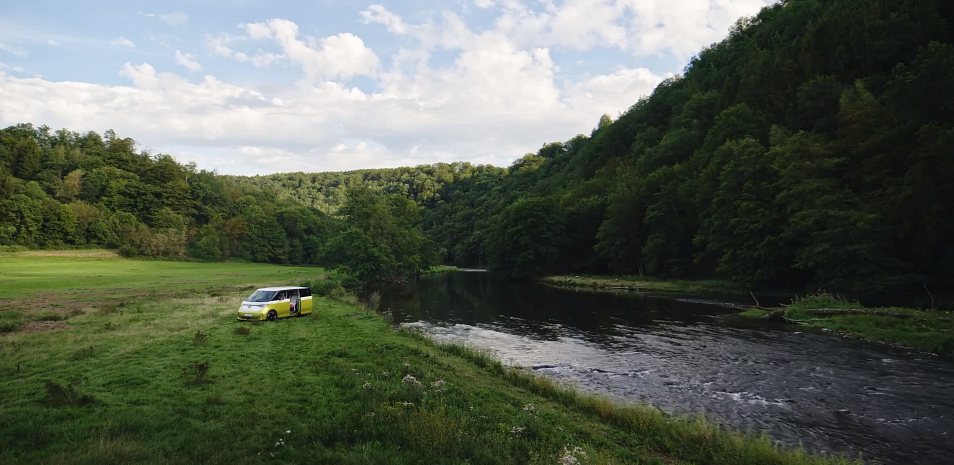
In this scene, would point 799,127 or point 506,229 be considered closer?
point 799,127

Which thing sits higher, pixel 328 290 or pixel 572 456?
pixel 572 456

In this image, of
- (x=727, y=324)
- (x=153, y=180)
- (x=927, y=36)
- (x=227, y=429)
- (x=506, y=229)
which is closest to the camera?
(x=227, y=429)

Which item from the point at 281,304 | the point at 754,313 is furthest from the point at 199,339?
the point at 754,313

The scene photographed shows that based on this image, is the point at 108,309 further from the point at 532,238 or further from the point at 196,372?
the point at 532,238

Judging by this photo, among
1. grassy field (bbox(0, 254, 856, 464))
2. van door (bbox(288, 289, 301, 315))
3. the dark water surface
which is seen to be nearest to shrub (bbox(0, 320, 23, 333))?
grassy field (bbox(0, 254, 856, 464))

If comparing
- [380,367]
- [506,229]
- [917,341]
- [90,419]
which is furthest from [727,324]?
[506,229]

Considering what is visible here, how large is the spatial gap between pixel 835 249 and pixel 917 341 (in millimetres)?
15770

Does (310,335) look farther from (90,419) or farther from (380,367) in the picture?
(90,419)

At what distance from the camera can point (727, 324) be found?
29172mm

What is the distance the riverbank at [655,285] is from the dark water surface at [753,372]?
18.5 m

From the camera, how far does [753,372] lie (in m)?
18.1

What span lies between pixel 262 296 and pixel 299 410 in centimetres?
1814

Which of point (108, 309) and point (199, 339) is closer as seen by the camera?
point (199, 339)

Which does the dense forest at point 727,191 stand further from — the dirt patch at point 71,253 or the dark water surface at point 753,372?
the dark water surface at point 753,372
